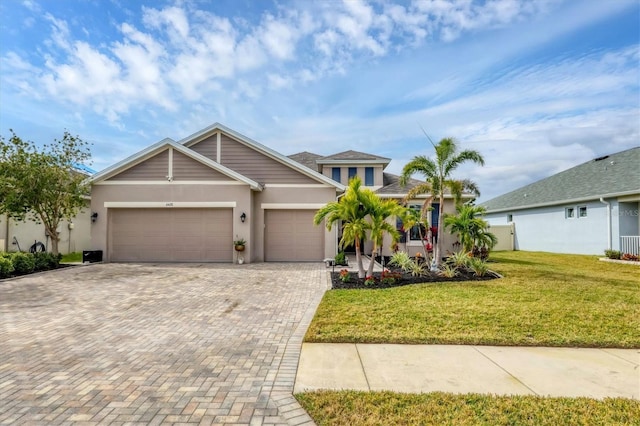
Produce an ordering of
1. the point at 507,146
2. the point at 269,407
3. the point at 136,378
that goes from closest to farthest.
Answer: the point at 269,407, the point at 136,378, the point at 507,146

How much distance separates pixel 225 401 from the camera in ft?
10.7

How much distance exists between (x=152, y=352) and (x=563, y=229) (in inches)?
900

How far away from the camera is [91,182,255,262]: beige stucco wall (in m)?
14.1

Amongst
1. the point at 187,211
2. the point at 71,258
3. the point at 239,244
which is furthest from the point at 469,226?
the point at 71,258

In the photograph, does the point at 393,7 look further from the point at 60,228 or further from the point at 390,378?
the point at 60,228

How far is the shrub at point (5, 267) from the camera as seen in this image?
33.6 feet

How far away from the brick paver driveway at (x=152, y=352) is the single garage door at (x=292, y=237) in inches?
223

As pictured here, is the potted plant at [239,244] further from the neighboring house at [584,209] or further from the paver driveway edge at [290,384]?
the neighboring house at [584,209]

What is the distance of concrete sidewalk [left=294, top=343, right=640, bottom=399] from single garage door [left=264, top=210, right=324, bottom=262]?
10113 mm

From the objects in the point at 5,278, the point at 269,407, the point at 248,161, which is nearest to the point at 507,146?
the point at 248,161

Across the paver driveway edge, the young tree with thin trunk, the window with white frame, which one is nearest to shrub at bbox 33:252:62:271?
the young tree with thin trunk

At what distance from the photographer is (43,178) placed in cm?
1239

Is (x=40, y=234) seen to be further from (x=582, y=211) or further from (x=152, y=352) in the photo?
(x=582, y=211)

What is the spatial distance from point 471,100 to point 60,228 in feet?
70.9
